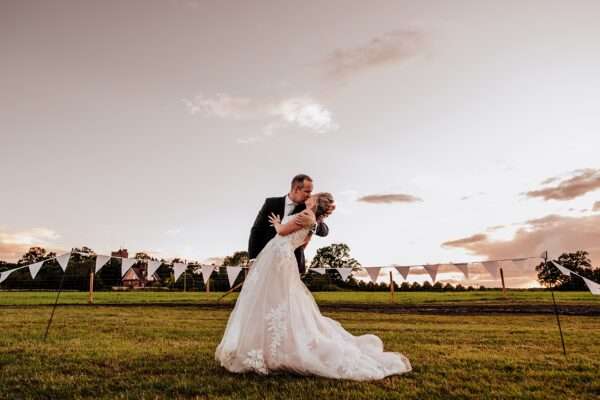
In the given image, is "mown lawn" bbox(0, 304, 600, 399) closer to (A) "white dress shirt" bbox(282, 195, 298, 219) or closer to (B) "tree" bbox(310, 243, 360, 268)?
(A) "white dress shirt" bbox(282, 195, 298, 219)

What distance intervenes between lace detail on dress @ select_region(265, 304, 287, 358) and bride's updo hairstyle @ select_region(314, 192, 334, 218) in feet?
4.26

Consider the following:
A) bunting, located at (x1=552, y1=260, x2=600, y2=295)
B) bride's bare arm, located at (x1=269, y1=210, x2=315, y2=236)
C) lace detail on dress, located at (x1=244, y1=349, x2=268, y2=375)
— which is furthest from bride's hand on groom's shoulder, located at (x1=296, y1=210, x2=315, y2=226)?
bunting, located at (x1=552, y1=260, x2=600, y2=295)

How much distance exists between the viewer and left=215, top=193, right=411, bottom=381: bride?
14.9 ft

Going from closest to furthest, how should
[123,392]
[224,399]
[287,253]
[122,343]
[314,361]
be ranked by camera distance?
[224,399] < [123,392] < [314,361] < [287,253] < [122,343]

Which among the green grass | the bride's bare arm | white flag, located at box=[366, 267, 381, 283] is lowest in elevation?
the green grass

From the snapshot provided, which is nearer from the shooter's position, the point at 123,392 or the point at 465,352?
the point at 123,392

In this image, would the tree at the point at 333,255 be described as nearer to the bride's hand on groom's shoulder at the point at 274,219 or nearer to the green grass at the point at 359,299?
the green grass at the point at 359,299

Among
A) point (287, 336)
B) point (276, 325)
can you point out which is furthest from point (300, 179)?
point (287, 336)

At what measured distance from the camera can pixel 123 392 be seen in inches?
157

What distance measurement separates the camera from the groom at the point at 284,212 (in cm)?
514

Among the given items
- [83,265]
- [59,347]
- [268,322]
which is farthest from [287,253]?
[83,265]

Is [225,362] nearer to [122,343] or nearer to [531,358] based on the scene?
[122,343]

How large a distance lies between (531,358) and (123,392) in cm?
556

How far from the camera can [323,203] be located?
5.36 meters
